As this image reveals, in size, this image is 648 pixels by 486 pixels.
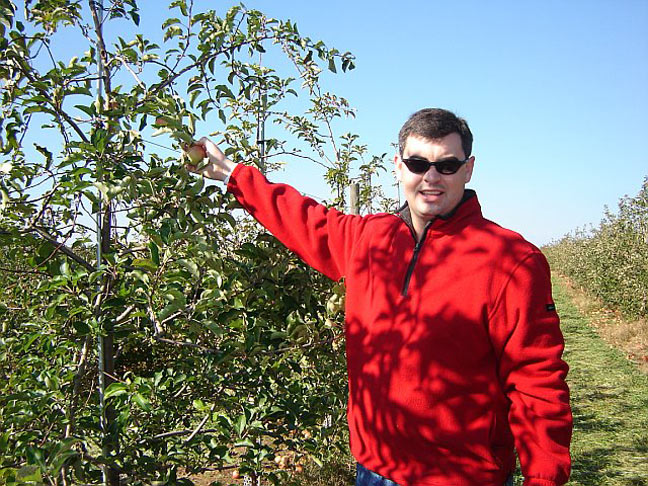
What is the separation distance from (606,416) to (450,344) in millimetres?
5537

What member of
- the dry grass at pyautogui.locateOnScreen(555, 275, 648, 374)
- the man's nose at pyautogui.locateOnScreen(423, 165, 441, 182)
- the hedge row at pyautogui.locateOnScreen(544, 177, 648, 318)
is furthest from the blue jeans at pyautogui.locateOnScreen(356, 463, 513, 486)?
the hedge row at pyautogui.locateOnScreen(544, 177, 648, 318)

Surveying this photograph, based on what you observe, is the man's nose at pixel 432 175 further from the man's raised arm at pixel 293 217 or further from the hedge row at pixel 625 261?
the hedge row at pixel 625 261

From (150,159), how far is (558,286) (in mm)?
22740

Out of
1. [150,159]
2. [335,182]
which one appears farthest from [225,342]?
[335,182]

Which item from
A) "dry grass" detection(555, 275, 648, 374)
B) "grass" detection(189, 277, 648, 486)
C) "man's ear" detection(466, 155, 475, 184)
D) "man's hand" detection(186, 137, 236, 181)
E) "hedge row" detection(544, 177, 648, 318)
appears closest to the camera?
"man's ear" detection(466, 155, 475, 184)

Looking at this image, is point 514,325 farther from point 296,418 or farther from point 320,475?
point 320,475

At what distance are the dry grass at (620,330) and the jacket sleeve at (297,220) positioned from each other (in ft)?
25.0

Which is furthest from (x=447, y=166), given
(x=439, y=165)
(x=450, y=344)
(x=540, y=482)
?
(x=540, y=482)

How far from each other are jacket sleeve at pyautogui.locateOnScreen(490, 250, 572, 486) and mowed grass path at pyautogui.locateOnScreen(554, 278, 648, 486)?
3328mm

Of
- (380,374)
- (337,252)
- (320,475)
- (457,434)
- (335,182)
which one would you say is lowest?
(320,475)

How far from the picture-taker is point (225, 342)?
2.27 meters

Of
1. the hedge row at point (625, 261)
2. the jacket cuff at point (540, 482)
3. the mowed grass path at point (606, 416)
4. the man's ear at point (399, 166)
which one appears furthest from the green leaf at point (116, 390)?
the hedge row at point (625, 261)

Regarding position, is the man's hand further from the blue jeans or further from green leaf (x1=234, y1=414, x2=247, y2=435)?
the blue jeans

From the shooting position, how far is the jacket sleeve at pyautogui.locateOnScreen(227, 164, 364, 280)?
2344 mm
